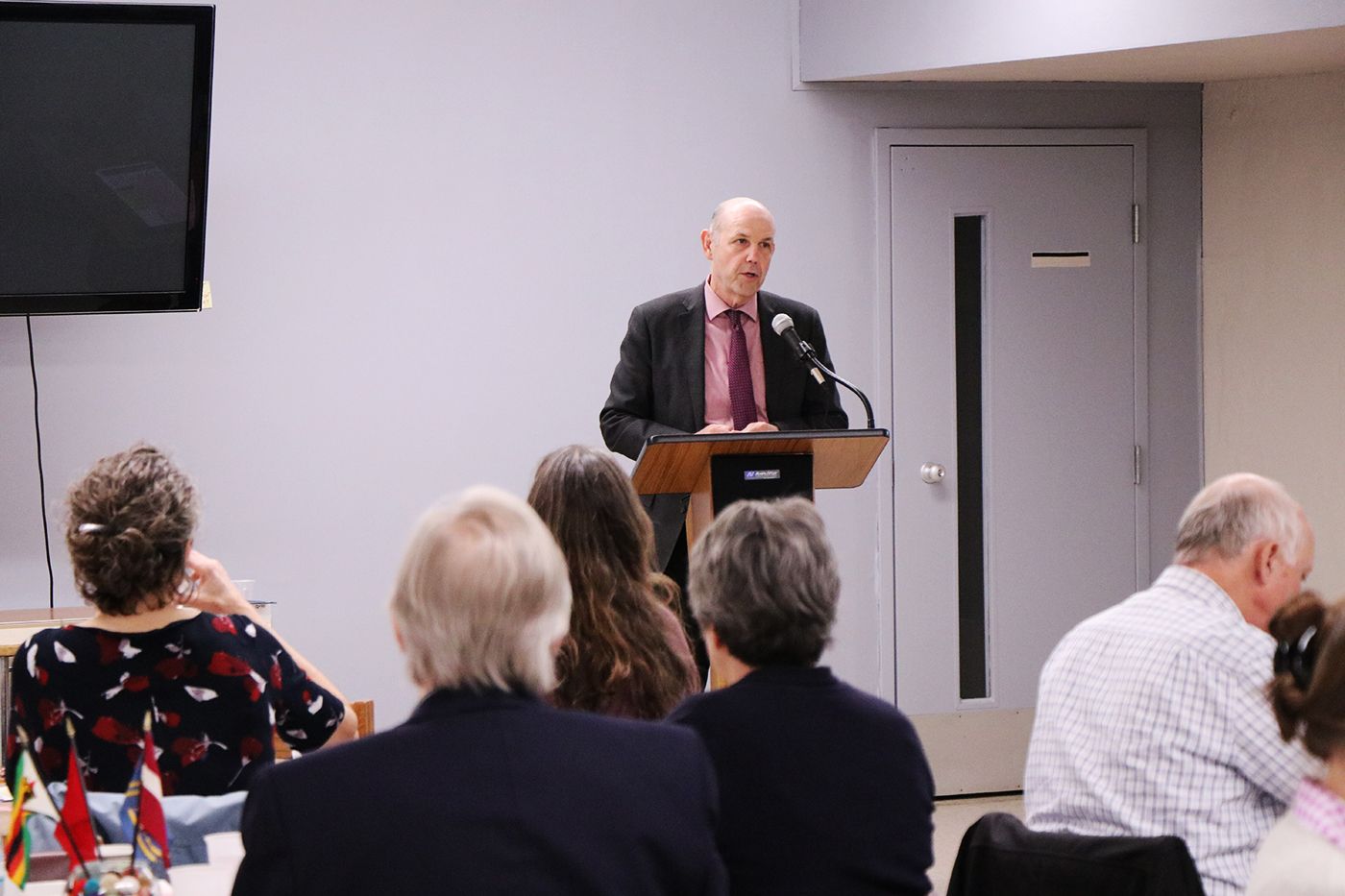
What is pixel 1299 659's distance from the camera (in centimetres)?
181

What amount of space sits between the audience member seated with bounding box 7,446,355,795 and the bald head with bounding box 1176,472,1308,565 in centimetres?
143

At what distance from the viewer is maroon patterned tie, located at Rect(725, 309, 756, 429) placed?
419 centimetres

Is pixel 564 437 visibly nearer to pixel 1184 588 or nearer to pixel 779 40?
pixel 779 40

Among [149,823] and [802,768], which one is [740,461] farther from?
[149,823]

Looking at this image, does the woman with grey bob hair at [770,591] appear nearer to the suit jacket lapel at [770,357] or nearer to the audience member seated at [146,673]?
the audience member seated at [146,673]

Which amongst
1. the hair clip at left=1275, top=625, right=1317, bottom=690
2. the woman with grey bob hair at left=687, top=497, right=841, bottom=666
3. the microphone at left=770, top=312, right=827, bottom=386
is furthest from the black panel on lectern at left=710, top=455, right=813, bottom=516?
the hair clip at left=1275, top=625, right=1317, bottom=690

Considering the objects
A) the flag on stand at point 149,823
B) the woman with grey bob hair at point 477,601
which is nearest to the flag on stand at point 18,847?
the flag on stand at point 149,823

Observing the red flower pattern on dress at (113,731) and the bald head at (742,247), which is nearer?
the red flower pattern on dress at (113,731)

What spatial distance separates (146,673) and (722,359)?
92.2 inches

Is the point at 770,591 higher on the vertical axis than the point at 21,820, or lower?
higher

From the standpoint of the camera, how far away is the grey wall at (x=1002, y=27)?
424 centimetres

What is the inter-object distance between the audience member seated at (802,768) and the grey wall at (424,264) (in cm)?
309

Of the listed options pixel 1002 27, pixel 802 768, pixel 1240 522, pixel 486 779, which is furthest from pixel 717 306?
pixel 486 779

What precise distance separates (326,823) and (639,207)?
3800mm
